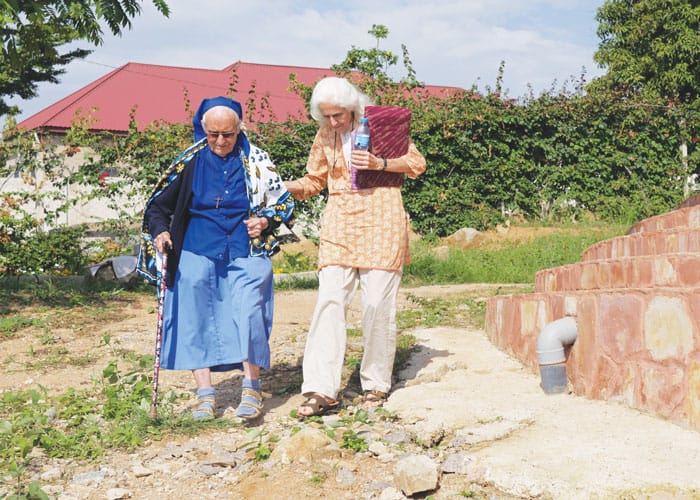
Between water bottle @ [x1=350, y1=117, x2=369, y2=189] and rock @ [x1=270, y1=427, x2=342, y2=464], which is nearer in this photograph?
rock @ [x1=270, y1=427, x2=342, y2=464]

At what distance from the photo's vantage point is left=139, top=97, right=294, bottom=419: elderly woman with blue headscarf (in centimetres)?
454

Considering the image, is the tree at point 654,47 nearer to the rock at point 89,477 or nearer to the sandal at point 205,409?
the sandal at point 205,409

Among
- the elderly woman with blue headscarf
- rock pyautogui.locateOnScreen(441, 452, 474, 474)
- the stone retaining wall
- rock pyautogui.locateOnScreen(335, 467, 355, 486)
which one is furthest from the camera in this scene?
the elderly woman with blue headscarf

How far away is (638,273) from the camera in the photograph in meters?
4.31

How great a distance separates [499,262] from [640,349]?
24.0ft

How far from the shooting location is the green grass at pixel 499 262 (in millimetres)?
10414

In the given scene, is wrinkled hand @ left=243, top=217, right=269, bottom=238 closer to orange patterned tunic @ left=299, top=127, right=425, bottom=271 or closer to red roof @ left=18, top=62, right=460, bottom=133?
orange patterned tunic @ left=299, top=127, right=425, bottom=271

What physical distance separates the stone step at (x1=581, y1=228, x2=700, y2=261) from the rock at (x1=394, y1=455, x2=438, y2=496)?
2554mm

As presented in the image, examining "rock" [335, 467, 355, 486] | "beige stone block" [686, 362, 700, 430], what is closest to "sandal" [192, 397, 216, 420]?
"rock" [335, 467, 355, 486]

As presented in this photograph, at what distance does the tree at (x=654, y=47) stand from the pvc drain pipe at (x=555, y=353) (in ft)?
59.5

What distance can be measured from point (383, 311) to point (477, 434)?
112 centimetres

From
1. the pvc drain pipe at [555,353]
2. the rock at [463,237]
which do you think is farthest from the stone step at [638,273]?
the rock at [463,237]

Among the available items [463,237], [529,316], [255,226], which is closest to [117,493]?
[255,226]

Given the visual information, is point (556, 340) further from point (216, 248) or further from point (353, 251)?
point (216, 248)
